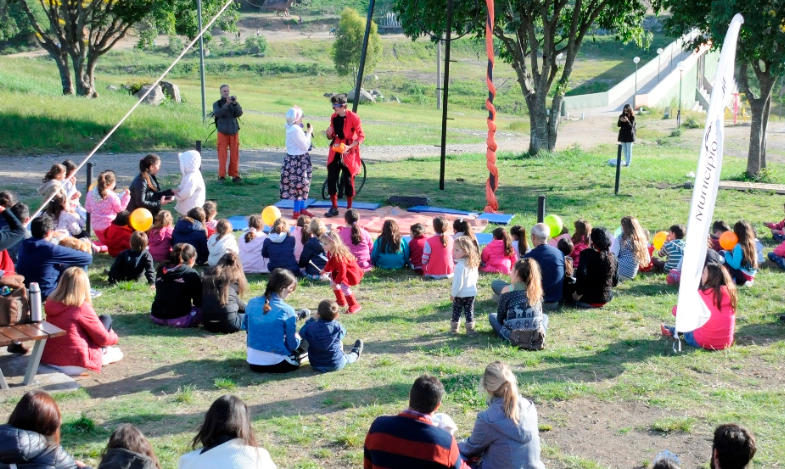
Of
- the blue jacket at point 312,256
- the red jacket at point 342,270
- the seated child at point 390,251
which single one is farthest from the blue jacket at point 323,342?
the seated child at point 390,251

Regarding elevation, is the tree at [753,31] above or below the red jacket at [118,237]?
above

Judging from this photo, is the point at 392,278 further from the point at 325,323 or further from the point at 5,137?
the point at 5,137

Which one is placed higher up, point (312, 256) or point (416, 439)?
point (416, 439)

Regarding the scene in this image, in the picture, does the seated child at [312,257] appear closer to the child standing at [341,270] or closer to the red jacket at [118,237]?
the child standing at [341,270]

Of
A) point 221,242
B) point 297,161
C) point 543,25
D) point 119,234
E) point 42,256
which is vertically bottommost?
point 119,234

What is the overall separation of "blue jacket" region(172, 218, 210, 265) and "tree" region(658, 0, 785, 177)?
414 inches

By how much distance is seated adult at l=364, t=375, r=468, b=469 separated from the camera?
454cm

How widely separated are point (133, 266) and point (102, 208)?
1.67 m

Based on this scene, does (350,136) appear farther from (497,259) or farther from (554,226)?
(554,226)

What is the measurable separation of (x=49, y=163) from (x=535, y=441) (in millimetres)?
15521

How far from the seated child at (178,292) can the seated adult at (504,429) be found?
167 inches

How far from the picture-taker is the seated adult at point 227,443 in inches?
165

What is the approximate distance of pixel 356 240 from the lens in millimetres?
10531

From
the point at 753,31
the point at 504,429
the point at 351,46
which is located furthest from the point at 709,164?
the point at 351,46
